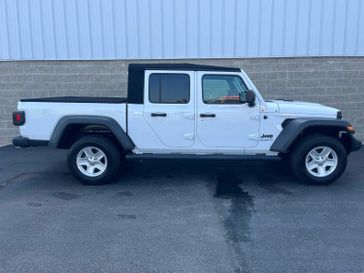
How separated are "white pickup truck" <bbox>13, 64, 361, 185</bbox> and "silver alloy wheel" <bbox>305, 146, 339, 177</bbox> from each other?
0.05 feet

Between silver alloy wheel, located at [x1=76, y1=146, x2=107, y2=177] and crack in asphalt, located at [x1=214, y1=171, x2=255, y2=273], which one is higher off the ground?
silver alloy wheel, located at [x1=76, y1=146, x2=107, y2=177]

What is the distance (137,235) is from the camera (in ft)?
13.8

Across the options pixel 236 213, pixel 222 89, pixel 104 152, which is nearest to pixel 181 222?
pixel 236 213

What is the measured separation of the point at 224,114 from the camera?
5.87 meters

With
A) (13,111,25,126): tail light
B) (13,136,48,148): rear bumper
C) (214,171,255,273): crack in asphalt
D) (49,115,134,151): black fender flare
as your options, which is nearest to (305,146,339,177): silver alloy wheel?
(214,171,255,273): crack in asphalt

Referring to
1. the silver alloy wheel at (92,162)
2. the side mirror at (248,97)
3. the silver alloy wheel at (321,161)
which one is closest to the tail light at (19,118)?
the silver alloy wheel at (92,162)

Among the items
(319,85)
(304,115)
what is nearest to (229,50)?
(319,85)

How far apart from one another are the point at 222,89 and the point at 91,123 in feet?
6.88

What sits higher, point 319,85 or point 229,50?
point 229,50

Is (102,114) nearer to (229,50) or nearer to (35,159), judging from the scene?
(35,159)

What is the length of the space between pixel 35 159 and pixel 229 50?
5.03m

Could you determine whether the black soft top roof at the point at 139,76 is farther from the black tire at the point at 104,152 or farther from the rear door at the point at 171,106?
the black tire at the point at 104,152

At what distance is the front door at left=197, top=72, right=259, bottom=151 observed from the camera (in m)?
5.87

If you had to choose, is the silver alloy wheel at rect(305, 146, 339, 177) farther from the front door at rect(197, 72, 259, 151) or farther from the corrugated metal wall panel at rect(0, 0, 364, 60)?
the corrugated metal wall panel at rect(0, 0, 364, 60)
